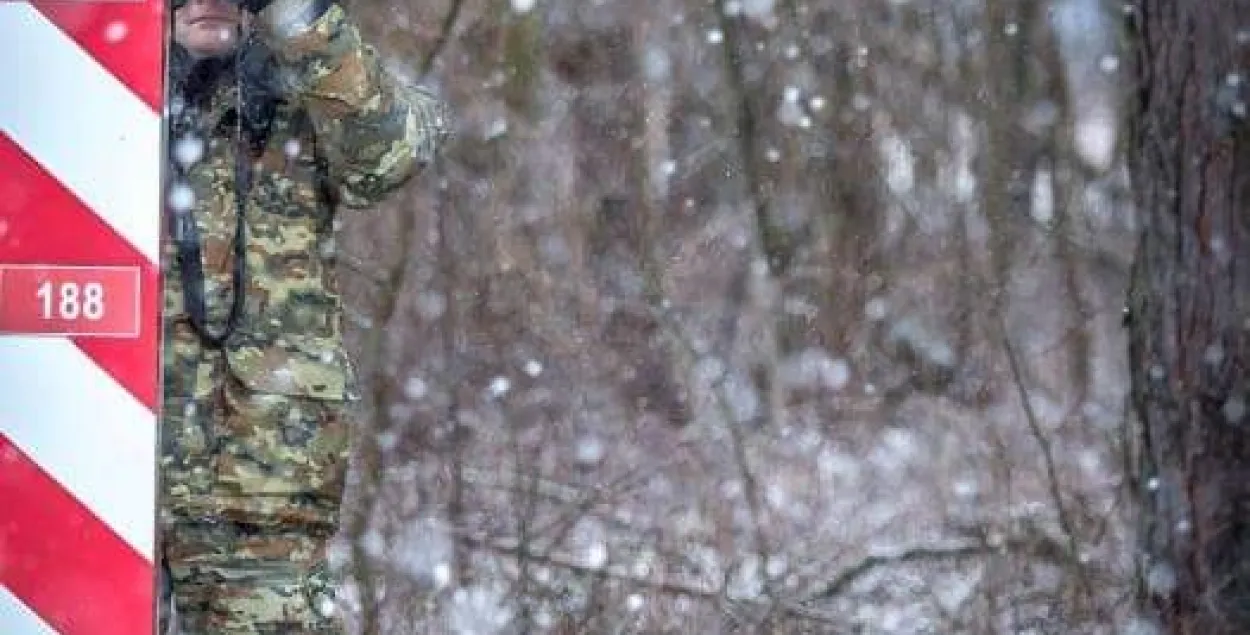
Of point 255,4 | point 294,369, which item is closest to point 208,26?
point 255,4

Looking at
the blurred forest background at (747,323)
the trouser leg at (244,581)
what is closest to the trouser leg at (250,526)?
the trouser leg at (244,581)

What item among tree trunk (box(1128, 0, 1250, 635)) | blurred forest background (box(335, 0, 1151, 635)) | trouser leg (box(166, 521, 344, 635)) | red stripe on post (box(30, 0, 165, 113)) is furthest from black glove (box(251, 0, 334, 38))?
blurred forest background (box(335, 0, 1151, 635))

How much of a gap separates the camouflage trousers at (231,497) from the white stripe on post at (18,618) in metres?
1.05

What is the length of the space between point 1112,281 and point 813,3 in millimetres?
1361

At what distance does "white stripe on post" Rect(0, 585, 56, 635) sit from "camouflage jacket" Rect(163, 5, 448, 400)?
3.53 ft

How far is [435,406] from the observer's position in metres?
7.91

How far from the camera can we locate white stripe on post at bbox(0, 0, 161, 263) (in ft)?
8.37

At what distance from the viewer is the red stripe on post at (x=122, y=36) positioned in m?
2.55

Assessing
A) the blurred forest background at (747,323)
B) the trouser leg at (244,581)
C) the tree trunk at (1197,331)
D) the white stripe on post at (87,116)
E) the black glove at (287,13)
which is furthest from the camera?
the blurred forest background at (747,323)

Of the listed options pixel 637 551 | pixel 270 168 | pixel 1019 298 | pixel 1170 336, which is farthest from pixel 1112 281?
pixel 270 168

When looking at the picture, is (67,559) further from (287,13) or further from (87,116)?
(287,13)

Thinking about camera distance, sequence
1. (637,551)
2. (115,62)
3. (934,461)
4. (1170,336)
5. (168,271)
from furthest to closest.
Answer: (934,461) < (637,551) < (1170,336) < (168,271) < (115,62)

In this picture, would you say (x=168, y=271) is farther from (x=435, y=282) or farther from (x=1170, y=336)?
(x=435, y=282)

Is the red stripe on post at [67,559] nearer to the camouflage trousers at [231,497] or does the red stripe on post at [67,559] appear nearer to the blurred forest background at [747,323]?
the camouflage trousers at [231,497]
